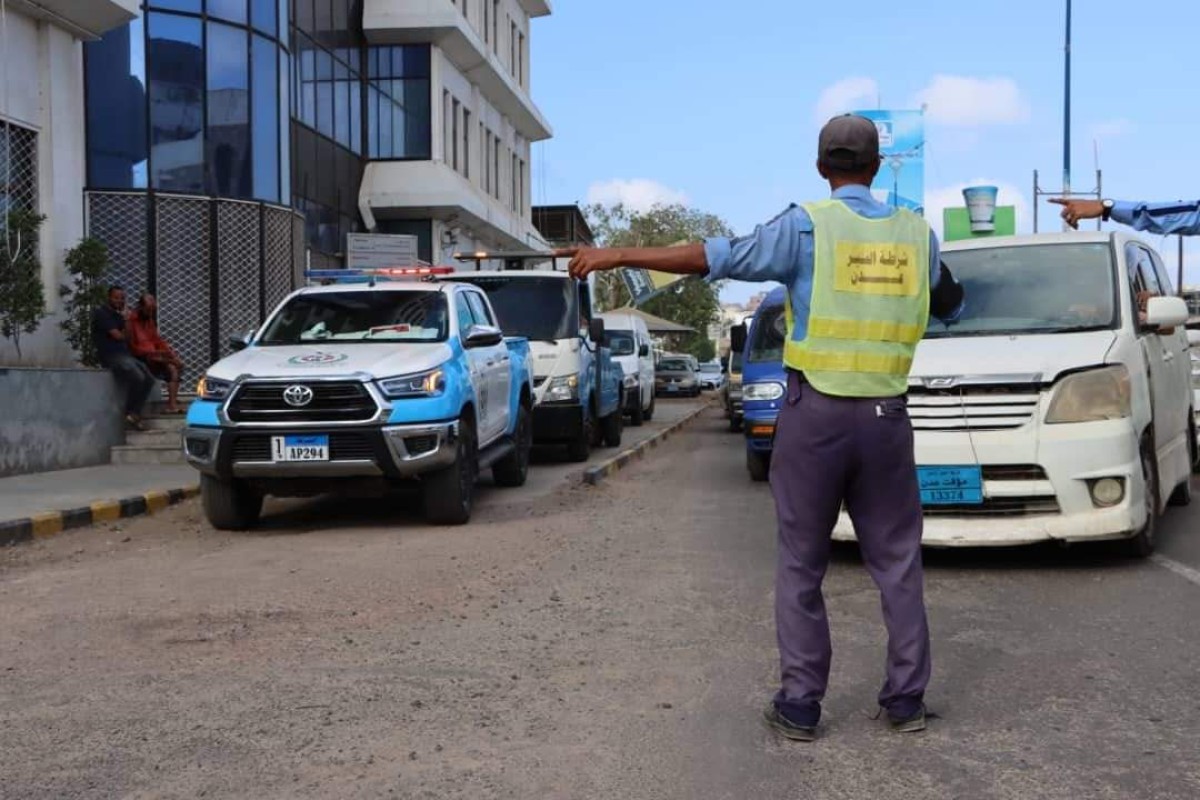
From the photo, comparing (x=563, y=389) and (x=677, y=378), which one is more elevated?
(x=563, y=389)

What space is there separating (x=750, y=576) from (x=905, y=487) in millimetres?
3170

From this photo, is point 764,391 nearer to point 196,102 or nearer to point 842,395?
point 842,395

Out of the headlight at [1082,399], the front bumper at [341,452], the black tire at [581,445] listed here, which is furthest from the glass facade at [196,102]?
the headlight at [1082,399]

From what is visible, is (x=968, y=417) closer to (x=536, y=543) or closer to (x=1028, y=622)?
(x=1028, y=622)

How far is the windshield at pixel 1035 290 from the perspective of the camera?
7371 millimetres

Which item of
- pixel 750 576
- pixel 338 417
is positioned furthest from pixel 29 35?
pixel 750 576

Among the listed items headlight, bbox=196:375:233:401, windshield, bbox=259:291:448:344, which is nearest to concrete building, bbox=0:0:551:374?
windshield, bbox=259:291:448:344

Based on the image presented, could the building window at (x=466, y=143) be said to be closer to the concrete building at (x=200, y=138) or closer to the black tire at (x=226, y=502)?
the concrete building at (x=200, y=138)

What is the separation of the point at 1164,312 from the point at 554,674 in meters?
4.52

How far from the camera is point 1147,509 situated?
702cm

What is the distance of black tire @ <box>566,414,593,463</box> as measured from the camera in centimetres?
1449

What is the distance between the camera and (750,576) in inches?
279

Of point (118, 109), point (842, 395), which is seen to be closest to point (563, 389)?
point (118, 109)

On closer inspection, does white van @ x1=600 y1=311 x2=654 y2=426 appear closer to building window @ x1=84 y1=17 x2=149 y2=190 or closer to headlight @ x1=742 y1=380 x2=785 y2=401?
building window @ x1=84 y1=17 x2=149 y2=190
